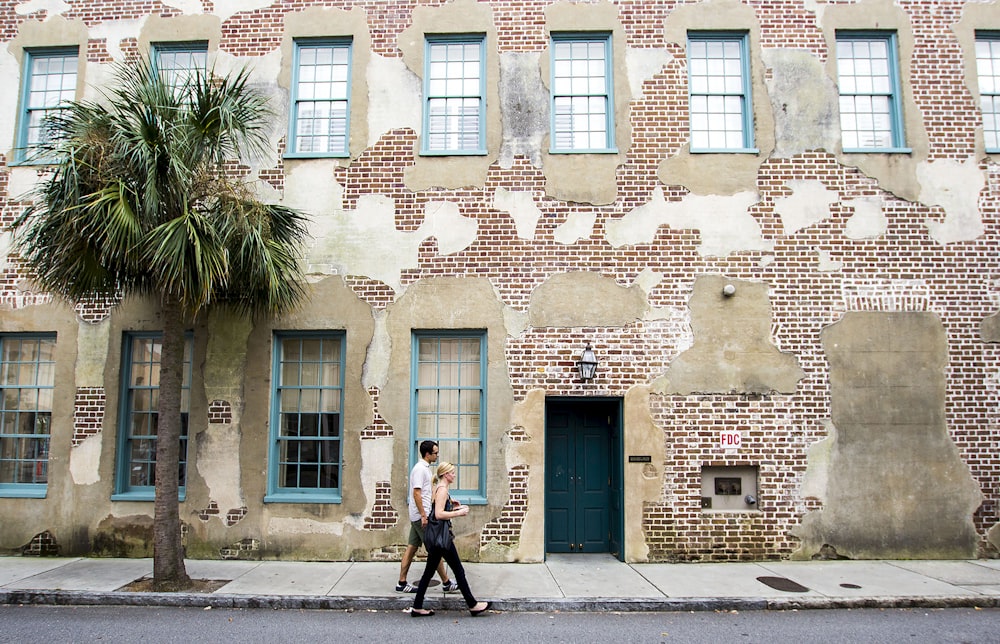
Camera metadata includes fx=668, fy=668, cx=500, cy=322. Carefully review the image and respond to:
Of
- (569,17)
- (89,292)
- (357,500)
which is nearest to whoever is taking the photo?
(89,292)

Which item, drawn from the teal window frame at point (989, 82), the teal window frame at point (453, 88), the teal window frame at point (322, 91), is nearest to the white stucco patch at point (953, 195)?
the teal window frame at point (989, 82)

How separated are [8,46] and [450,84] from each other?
6998mm

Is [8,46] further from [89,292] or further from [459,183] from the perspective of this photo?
[459,183]

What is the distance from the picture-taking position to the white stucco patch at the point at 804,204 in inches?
381

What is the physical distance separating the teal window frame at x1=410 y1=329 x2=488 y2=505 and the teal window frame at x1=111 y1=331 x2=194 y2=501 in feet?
10.9

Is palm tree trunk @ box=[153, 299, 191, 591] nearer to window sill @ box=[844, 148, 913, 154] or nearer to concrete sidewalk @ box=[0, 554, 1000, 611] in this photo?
concrete sidewalk @ box=[0, 554, 1000, 611]

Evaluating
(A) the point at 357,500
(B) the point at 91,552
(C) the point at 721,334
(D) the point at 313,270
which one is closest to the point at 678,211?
(C) the point at 721,334

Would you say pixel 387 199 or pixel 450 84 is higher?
pixel 450 84

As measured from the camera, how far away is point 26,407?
9.98 m

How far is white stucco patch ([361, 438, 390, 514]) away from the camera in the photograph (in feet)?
30.6

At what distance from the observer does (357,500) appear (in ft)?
30.5

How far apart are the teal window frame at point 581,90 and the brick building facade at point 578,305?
4 cm

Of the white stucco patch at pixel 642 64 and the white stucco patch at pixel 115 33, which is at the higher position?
the white stucco patch at pixel 115 33

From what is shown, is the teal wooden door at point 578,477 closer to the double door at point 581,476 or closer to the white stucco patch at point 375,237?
the double door at point 581,476
